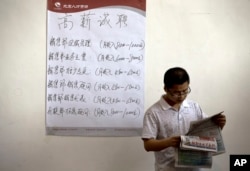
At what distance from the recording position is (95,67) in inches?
82.2

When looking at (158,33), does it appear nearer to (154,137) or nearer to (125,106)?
(125,106)

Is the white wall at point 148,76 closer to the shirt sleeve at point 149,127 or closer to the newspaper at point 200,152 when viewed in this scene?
the shirt sleeve at point 149,127

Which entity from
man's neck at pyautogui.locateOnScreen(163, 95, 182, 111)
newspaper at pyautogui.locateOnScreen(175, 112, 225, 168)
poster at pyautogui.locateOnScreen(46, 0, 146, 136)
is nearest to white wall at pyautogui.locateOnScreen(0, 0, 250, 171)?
poster at pyautogui.locateOnScreen(46, 0, 146, 136)

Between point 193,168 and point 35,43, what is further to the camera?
point 35,43

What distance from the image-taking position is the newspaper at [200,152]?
1532 mm

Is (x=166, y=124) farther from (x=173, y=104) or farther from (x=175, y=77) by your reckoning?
(x=175, y=77)

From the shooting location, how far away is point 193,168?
1618mm

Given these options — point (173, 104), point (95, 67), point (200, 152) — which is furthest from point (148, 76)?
point (200, 152)

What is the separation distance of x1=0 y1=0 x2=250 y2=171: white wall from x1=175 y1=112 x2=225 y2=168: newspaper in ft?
1.97

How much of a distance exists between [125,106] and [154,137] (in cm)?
54

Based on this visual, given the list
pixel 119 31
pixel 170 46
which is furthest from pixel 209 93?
pixel 119 31

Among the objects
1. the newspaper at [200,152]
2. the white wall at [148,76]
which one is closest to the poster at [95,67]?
the white wall at [148,76]

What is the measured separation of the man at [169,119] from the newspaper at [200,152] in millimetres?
A: 43

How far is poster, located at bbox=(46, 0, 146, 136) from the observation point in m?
2.07
